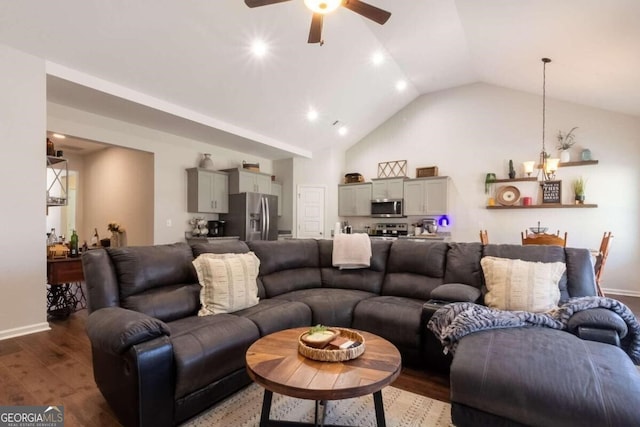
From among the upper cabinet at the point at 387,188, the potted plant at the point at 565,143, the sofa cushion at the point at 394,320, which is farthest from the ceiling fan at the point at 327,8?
the potted plant at the point at 565,143

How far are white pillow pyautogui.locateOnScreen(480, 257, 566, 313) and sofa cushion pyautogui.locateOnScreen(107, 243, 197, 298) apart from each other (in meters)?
2.44

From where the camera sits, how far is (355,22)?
416 centimetres

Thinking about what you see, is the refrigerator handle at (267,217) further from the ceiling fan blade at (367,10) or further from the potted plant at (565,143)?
the potted plant at (565,143)

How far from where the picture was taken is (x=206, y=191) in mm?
5652

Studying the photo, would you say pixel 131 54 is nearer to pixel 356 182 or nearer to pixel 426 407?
pixel 426 407

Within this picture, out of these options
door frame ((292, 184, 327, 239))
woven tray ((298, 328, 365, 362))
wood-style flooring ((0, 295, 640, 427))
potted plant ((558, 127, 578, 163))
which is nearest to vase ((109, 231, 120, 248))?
wood-style flooring ((0, 295, 640, 427))

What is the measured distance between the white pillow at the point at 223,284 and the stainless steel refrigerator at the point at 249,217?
10.4 ft

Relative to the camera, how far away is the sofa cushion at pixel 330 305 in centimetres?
278

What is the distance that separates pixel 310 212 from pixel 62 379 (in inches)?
206

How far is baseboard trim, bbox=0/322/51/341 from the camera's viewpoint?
122 inches

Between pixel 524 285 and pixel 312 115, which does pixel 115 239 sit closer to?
pixel 312 115

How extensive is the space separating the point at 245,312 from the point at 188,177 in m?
3.94

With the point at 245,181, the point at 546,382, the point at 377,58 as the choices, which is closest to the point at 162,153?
the point at 245,181

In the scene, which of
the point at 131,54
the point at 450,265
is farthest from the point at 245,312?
the point at 131,54
